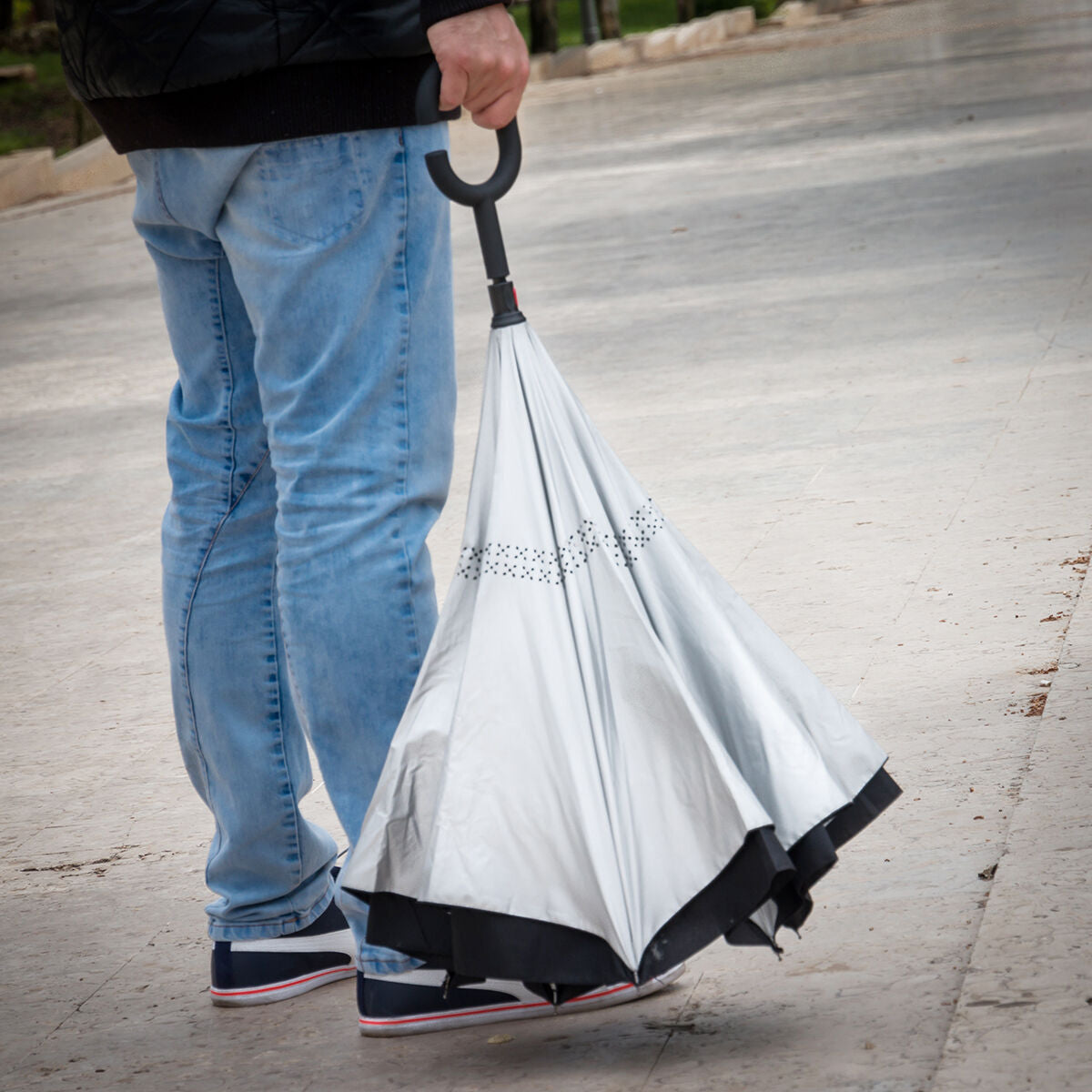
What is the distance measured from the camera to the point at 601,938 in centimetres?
179

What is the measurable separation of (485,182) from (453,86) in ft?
0.36

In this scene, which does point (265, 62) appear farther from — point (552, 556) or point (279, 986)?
point (279, 986)

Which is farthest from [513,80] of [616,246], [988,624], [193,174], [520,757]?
[616,246]

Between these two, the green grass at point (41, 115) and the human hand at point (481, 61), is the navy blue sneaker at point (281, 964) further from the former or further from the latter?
the green grass at point (41, 115)

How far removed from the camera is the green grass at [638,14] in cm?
3953

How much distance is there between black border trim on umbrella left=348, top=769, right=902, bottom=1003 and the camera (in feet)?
5.79

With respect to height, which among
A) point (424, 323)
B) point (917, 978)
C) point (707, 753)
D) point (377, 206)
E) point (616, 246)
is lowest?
point (616, 246)

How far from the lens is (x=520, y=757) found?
1.80 m

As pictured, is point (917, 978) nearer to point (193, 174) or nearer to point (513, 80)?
point (513, 80)

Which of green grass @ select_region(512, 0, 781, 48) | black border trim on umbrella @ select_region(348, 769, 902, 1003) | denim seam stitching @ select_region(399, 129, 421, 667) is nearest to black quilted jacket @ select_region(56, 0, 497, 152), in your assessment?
denim seam stitching @ select_region(399, 129, 421, 667)

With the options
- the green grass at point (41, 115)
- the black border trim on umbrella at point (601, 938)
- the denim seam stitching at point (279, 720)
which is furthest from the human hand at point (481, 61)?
the green grass at point (41, 115)

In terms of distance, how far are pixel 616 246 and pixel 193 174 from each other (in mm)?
6996

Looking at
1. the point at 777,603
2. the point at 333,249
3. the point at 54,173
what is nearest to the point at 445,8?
the point at 333,249

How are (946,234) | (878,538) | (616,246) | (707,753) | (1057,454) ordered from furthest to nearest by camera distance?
(616,246) < (946,234) < (1057,454) < (878,538) < (707,753)
